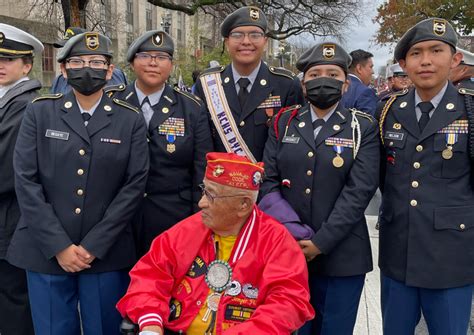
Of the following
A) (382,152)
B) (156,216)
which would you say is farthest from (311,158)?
(156,216)

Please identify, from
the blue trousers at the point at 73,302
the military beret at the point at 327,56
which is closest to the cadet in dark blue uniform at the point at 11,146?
the blue trousers at the point at 73,302

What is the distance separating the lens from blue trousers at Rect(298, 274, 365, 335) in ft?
9.05

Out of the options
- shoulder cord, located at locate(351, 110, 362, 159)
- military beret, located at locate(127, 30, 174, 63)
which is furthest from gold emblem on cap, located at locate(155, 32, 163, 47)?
shoulder cord, located at locate(351, 110, 362, 159)

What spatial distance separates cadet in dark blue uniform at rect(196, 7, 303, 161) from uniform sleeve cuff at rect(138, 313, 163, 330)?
1.42 metres

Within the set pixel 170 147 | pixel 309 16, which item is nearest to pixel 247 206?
pixel 170 147

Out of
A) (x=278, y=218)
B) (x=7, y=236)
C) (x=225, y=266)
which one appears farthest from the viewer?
(x=7, y=236)

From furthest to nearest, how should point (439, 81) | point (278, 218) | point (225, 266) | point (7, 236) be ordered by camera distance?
point (7, 236), point (278, 218), point (439, 81), point (225, 266)

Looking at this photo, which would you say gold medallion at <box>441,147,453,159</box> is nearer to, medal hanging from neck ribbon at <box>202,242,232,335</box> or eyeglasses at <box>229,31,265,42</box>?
medal hanging from neck ribbon at <box>202,242,232,335</box>

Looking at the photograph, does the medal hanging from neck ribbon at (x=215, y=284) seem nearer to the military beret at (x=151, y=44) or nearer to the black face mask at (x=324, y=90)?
the black face mask at (x=324, y=90)

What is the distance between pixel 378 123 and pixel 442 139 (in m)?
0.40

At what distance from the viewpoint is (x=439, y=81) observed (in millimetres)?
2512

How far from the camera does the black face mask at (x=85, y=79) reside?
8.71 feet

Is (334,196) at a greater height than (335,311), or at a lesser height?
greater

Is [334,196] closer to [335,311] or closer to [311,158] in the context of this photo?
[311,158]
